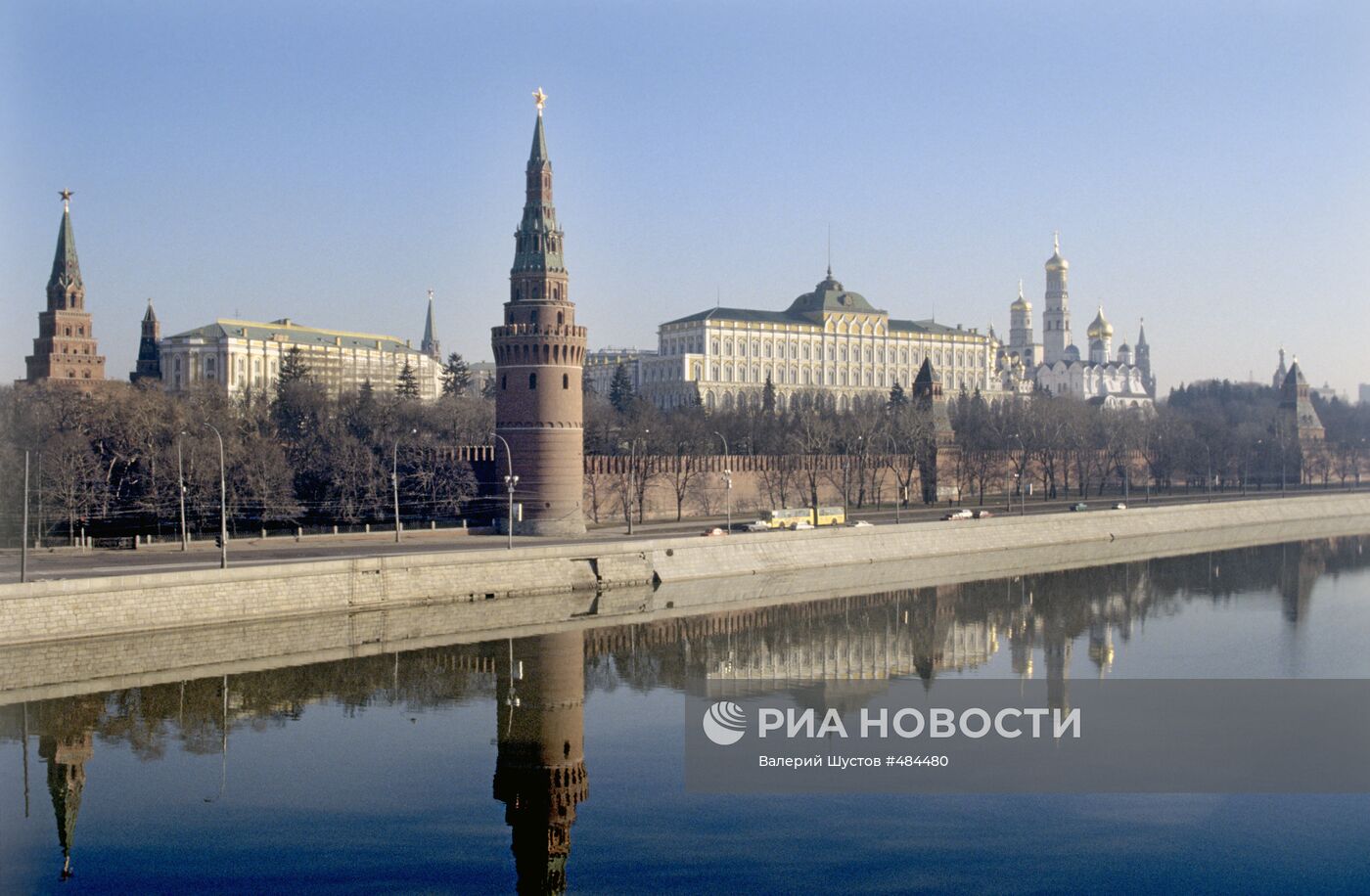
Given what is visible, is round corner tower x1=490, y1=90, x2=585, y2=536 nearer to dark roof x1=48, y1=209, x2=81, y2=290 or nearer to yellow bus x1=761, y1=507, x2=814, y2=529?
yellow bus x1=761, y1=507, x2=814, y2=529

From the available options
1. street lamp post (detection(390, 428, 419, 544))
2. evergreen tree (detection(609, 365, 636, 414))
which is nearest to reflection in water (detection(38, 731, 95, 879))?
street lamp post (detection(390, 428, 419, 544))

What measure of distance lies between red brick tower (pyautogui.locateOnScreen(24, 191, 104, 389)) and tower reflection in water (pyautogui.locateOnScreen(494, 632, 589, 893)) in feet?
162

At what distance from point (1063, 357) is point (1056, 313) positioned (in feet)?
24.9

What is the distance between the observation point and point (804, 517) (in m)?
62.1

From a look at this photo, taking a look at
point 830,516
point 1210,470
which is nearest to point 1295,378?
point 1210,470

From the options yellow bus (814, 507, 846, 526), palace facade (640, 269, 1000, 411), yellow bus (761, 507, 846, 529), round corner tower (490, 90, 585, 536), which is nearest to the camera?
round corner tower (490, 90, 585, 536)

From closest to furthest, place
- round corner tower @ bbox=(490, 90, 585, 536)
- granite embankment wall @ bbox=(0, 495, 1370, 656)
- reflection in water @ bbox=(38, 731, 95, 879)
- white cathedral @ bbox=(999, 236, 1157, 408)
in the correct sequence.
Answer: reflection in water @ bbox=(38, 731, 95, 879) → granite embankment wall @ bbox=(0, 495, 1370, 656) → round corner tower @ bbox=(490, 90, 585, 536) → white cathedral @ bbox=(999, 236, 1157, 408)

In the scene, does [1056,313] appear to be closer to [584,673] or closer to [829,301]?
[829,301]

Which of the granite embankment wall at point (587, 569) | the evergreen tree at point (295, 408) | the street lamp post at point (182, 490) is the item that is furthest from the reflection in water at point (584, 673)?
the evergreen tree at point (295, 408)

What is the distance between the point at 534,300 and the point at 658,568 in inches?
554

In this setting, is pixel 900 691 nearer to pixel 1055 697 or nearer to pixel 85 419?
pixel 1055 697

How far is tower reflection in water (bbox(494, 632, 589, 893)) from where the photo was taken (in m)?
19.4

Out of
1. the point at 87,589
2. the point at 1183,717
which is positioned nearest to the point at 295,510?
the point at 87,589

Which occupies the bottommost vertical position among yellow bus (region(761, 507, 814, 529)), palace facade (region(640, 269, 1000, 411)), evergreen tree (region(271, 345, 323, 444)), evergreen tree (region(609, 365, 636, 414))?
yellow bus (region(761, 507, 814, 529))
